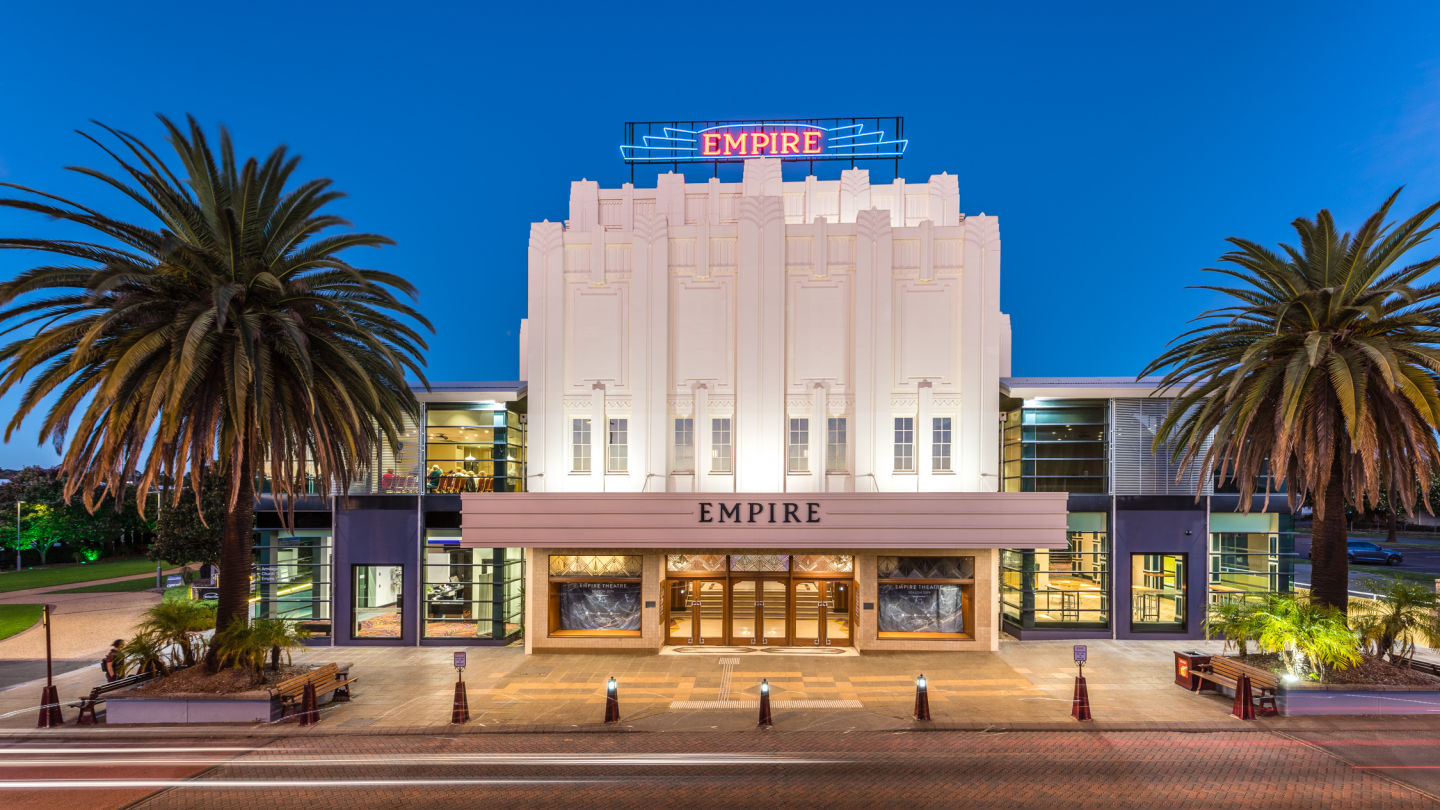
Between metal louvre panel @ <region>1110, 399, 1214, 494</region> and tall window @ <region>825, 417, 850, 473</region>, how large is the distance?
385 inches

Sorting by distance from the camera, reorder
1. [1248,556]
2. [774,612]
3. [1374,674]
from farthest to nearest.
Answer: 1. [1248,556]
2. [774,612]
3. [1374,674]

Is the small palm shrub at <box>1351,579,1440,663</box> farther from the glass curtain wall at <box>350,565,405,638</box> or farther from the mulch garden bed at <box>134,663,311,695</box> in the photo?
the glass curtain wall at <box>350,565,405,638</box>

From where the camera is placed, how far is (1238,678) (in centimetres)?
1677

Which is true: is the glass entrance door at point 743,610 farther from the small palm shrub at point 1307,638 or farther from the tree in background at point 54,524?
the tree in background at point 54,524

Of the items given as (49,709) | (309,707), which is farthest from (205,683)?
(49,709)

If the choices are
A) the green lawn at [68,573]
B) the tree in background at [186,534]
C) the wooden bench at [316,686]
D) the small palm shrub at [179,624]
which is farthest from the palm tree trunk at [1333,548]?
the green lawn at [68,573]

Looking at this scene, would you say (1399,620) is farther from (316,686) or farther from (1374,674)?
(316,686)

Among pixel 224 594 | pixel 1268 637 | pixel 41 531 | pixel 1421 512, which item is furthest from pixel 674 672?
pixel 1421 512

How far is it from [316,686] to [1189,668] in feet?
71.9

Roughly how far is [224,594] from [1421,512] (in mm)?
114946

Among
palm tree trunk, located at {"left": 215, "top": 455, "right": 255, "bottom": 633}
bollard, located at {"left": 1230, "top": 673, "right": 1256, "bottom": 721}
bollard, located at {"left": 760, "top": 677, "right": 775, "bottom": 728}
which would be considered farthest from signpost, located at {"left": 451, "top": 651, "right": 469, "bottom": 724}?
bollard, located at {"left": 1230, "top": 673, "right": 1256, "bottom": 721}

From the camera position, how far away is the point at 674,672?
67.4 ft

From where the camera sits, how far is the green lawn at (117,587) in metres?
42.7

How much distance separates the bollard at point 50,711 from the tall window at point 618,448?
47.5ft
